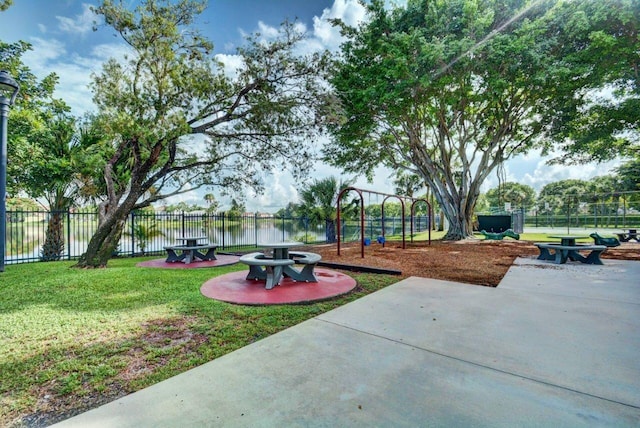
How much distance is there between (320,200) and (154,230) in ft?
25.7

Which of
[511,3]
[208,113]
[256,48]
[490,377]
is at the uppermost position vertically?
[511,3]

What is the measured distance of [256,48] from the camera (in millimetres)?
7695

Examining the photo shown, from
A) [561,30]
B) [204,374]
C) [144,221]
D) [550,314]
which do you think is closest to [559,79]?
[561,30]

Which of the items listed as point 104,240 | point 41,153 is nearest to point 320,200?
point 104,240

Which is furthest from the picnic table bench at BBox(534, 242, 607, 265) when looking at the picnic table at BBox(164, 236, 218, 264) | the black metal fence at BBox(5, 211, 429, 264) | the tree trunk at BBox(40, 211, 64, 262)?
the tree trunk at BBox(40, 211, 64, 262)

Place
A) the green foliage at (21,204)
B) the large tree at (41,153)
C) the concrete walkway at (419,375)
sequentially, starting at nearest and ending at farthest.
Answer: the concrete walkway at (419,375) → the large tree at (41,153) → the green foliage at (21,204)

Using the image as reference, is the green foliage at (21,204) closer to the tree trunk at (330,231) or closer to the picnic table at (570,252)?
the tree trunk at (330,231)

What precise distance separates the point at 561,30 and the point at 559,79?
6.48 feet

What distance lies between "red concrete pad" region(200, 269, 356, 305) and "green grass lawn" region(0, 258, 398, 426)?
0.20 m

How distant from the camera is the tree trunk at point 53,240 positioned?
32.0 feet

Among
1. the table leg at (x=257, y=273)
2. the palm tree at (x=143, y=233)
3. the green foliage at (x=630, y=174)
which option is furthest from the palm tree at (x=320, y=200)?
the green foliage at (x=630, y=174)

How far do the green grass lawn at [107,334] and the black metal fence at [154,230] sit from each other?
523 centimetres

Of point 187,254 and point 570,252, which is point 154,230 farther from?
point 570,252

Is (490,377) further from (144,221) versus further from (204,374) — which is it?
(144,221)
